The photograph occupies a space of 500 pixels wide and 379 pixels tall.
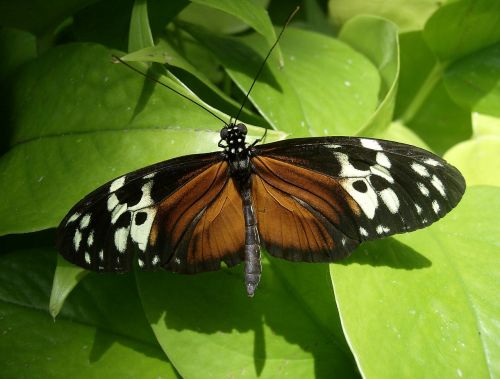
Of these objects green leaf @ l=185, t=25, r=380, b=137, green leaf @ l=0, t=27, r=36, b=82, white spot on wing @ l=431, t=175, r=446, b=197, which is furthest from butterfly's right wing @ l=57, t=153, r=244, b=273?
green leaf @ l=0, t=27, r=36, b=82

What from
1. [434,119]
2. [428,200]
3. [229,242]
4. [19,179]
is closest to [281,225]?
[229,242]

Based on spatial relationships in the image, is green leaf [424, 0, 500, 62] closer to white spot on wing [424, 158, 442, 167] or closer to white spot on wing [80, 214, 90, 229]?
white spot on wing [424, 158, 442, 167]

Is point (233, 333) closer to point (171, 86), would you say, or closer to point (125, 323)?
point (125, 323)

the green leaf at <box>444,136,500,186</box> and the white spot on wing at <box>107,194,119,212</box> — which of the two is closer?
the white spot on wing at <box>107,194,119,212</box>

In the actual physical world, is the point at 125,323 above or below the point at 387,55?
below

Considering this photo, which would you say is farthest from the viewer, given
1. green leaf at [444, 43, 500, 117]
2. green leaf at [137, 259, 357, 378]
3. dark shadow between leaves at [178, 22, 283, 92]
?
green leaf at [444, 43, 500, 117]

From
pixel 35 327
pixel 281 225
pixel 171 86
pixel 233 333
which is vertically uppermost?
pixel 171 86

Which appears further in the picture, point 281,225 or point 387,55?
point 387,55

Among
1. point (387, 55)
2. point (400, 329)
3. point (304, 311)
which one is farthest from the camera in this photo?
point (387, 55)
